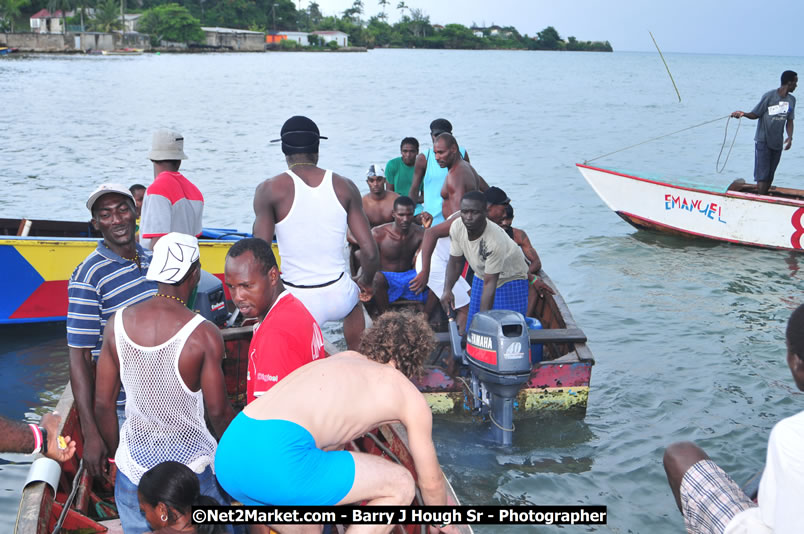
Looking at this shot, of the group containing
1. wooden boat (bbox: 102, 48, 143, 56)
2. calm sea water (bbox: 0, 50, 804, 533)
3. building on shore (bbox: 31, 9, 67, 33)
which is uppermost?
building on shore (bbox: 31, 9, 67, 33)

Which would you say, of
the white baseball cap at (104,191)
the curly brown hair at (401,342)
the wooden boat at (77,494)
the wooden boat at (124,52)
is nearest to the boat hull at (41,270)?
the wooden boat at (77,494)

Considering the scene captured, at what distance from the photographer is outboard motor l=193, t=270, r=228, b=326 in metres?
5.27

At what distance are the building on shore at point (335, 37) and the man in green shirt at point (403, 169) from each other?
12901cm

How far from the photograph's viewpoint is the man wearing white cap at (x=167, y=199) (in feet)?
15.8

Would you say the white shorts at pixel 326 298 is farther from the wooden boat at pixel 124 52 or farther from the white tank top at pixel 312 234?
A: the wooden boat at pixel 124 52

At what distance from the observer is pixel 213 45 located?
109812mm

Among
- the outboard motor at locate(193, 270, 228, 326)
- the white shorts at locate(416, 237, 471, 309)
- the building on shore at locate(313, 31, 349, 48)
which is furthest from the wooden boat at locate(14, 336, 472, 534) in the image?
the building on shore at locate(313, 31, 349, 48)

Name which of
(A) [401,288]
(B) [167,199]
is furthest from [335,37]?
(B) [167,199]

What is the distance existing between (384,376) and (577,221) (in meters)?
14.1

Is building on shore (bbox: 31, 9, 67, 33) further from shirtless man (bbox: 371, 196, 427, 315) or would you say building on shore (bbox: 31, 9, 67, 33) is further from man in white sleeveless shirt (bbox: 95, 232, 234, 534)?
man in white sleeveless shirt (bbox: 95, 232, 234, 534)

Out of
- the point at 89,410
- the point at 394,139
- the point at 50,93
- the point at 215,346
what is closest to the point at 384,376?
the point at 215,346

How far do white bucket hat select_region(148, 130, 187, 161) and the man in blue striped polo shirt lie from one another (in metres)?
1.40

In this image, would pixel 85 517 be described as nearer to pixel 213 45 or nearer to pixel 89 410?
pixel 89 410

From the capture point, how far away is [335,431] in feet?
9.37
